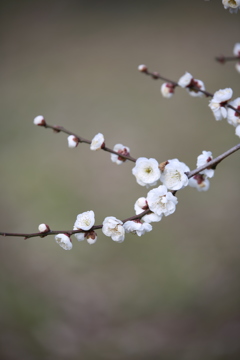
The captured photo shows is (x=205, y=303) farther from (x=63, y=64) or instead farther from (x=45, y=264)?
(x=63, y=64)

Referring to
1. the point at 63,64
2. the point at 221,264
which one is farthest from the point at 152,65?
the point at 221,264

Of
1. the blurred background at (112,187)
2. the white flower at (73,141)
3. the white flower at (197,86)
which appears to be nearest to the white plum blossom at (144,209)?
the white flower at (73,141)

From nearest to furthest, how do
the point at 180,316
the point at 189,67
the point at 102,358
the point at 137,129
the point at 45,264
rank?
the point at 102,358
the point at 180,316
the point at 45,264
the point at 137,129
the point at 189,67

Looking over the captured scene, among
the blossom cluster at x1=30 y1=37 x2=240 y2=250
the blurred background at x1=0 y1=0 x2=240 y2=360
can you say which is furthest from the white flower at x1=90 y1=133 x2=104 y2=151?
the blurred background at x1=0 y1=0 x2=240 y2=360

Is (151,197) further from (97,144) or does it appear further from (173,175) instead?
(97,144)

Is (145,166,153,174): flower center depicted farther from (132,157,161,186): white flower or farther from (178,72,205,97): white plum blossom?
(178,72,205,97): white plum blossom

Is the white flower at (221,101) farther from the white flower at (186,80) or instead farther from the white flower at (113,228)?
→ the white flower at (113,228)
